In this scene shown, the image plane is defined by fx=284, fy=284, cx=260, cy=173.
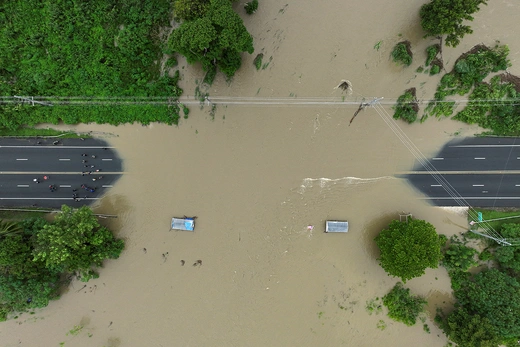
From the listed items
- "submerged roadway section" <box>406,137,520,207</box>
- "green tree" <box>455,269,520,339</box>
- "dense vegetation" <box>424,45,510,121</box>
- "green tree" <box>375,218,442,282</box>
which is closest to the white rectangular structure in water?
"green tree" <box>375,218,442,282</box>

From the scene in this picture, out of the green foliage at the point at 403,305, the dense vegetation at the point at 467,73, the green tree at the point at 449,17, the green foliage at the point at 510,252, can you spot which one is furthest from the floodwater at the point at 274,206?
the green foliage at the point at 510,252

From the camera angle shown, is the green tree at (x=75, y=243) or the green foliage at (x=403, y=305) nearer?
the green tree at (x=75, y=243)

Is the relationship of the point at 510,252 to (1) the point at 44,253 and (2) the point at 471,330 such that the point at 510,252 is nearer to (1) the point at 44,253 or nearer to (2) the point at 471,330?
(2) the point at 471,330

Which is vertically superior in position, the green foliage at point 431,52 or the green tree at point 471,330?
the green foliage at point 431,52

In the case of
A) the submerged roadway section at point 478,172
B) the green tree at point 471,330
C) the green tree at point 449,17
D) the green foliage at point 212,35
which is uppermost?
the green tree at point 449,17

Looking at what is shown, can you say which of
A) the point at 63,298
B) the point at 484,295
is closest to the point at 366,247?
the point at 484,295

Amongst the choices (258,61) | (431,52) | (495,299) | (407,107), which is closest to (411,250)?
(495,299)

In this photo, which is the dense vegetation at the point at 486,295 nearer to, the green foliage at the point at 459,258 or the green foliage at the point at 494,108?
the green foliage at the point at 459,258
